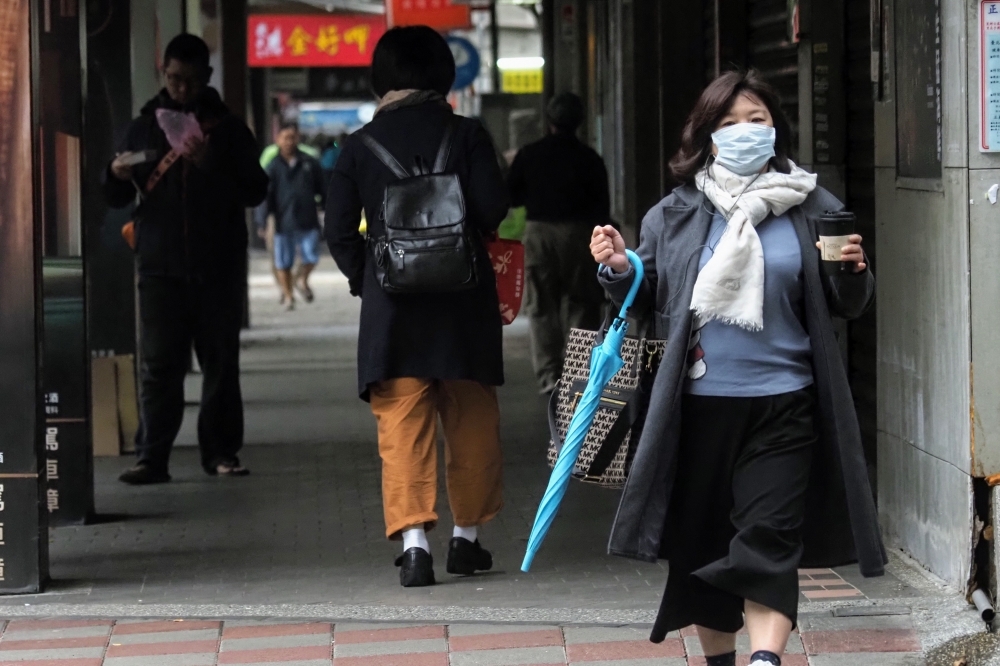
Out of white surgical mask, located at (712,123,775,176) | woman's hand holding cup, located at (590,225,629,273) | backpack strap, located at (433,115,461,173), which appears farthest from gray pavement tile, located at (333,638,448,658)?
white surgical mask, located at (712,123,775,176)

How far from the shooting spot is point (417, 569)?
5570 millimetres

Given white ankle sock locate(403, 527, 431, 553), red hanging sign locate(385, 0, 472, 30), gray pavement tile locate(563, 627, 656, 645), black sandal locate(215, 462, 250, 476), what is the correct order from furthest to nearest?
red hanging sign locate(385, 0, 472, 30) → black sandal locate(215, 462, 250, 476) → white ankle sock locate(403, 527, 431, 553) → gray pavement tile locate(563, 627, 656, 645)

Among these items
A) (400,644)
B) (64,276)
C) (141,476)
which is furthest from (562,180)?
(400,644)

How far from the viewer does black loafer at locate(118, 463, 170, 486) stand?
7.65 metres

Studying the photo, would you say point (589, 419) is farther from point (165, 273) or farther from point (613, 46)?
point (613, 46)

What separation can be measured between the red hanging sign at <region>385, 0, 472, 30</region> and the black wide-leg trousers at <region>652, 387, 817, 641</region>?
1591cm

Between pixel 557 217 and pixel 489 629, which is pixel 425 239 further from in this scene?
pixel 557 217

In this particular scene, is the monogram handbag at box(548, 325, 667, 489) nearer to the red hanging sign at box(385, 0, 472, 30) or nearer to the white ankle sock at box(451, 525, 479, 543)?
the white ankle sock at box(451, 525, 479, 543)

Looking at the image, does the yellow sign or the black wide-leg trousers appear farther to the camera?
the yellow sign

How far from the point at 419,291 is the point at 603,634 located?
1.25 m

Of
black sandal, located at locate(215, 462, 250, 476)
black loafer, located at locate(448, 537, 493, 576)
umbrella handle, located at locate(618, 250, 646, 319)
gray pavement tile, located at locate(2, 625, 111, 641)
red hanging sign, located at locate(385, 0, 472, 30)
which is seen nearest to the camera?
umbrella handle, located at locate(618, 250, 646, 319)

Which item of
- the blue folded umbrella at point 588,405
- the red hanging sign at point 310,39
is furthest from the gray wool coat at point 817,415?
the red hanging sign at point 310,39

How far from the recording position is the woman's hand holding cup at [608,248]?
4.00 m

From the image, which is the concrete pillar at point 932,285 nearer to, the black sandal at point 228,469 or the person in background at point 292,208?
the black sandal at point 228,469
